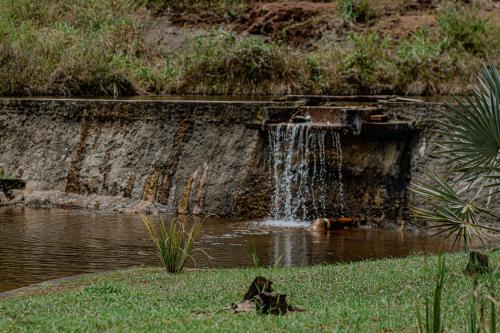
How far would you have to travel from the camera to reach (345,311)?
23.2 ft

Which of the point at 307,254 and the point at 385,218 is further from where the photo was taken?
the point at 385,218

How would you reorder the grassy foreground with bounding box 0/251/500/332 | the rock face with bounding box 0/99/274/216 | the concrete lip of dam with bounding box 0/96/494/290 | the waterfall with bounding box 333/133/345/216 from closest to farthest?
the grassy foreground with bounding box 0/251/500/332
the concrete lip of dam with bounding box 0/96/494/290
the waterfall with bounding box 333/133/345/216
the rock face with bounding box 0/99/274/216

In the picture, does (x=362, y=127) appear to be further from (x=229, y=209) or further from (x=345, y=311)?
(x=345, y=311)

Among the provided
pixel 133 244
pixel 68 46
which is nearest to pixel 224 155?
pixel 133 244

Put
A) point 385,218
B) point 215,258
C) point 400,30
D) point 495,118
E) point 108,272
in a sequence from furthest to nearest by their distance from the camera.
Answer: point 400,30
point 385,218
point 215,258
point 108,272
point 495,118

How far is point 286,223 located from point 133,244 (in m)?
3.46

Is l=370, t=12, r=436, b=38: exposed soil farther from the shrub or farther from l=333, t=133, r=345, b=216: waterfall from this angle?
l=333, t=133, r=345, b=216: waterfall

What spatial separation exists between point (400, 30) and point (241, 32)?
199 inches

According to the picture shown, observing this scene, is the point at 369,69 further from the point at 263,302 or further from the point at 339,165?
the point at 263,302

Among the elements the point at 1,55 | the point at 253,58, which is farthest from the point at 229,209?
the point at 1,55

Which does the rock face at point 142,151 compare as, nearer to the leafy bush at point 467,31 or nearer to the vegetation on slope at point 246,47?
the vegetation on slope at point 246,47

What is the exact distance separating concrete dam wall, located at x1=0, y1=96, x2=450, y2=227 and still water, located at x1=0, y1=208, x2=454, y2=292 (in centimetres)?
81

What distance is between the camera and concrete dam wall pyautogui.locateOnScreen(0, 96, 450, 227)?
52.4 feet

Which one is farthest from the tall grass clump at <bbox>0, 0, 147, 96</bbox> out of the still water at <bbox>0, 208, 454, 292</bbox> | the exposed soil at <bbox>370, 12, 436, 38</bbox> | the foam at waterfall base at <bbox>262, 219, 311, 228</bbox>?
the foam at waterfall base at <bbox>262, 219, 311, 228</bbox>
